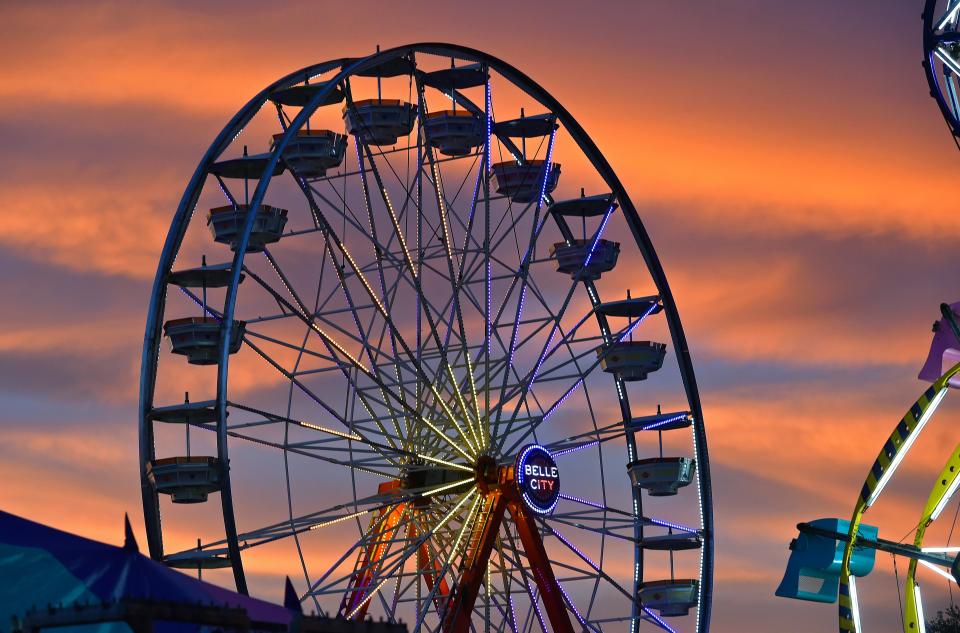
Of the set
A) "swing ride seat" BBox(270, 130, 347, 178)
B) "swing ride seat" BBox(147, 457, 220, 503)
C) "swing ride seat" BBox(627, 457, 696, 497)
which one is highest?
"swing ride seat" BBox(270, 130, 347, 178)

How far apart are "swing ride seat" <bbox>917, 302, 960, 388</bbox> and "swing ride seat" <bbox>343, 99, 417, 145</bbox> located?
46.9 ft

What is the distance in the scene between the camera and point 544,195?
169 ft

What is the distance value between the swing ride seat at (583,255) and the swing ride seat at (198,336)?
36.4 ft

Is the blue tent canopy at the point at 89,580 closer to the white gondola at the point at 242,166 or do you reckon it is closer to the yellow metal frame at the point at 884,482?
the yellow metal frame at the point at 884,482

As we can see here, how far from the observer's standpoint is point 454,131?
47.3 m

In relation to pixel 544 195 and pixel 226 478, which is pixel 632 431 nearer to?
pixel 544 195

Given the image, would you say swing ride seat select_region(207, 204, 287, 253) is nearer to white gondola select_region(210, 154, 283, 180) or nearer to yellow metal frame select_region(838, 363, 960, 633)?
white gondola select_region(210, 154, 283, 180)

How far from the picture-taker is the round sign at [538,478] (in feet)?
147

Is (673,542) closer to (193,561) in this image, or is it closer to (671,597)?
(671,597)

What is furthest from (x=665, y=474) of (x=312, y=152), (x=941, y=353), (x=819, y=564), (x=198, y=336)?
(x=819, y=564)

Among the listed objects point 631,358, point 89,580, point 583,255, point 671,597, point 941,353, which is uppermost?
point 583,255

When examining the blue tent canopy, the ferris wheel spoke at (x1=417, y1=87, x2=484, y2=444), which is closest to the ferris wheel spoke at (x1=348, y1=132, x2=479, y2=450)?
the ferris wheel spoke at (x1=417, y1=87, x2=484, y2=444)

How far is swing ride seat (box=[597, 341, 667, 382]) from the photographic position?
49719 mm

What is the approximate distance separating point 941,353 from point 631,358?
14.0 metres
